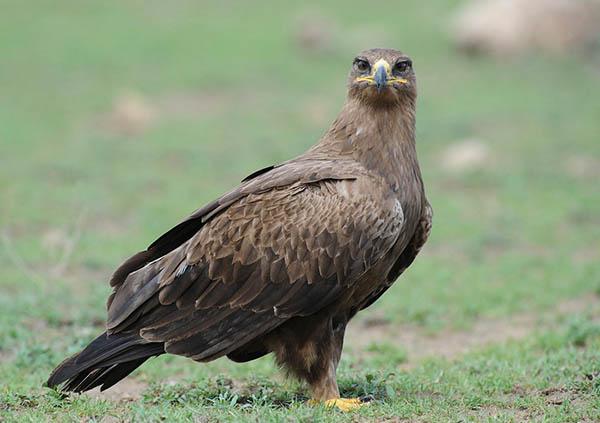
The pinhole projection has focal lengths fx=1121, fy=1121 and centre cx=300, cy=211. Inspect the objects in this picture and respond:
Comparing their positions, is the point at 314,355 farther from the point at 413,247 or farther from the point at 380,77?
the point at 380,77

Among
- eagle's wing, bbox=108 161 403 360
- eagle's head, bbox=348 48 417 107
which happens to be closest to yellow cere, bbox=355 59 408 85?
eagle's head, bbox=348 48 417 107

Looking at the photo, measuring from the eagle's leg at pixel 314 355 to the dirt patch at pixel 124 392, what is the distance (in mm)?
1114

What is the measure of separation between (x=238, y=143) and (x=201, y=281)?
1077 centimetres

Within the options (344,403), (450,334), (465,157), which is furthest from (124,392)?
(465,157)

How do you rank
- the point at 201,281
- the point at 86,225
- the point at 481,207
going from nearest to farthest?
the point at 201,281 < the point at 86,225 < the point at 481,207

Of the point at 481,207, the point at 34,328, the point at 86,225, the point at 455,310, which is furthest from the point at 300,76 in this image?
the point at 34,328

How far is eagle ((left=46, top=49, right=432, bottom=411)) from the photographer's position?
6.21 metres

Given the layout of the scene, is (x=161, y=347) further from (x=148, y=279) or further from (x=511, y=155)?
(x=511, y=155)

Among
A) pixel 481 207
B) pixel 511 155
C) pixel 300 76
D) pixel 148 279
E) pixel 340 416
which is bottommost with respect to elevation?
pixel 340 416

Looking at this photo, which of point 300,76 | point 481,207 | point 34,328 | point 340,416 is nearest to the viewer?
point 340,416

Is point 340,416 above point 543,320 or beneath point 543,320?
beneath

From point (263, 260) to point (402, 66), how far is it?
1.54 meters

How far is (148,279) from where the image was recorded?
6.55 meters

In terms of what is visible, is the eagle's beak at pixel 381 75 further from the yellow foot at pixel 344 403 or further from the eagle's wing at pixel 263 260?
the yellow foot at pixel 344 403
